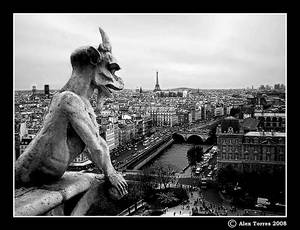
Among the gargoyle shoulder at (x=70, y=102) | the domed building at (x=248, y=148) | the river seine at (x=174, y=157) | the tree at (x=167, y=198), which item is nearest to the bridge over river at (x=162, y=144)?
the river seine at (x=174, y=157)

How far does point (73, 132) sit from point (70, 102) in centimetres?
10

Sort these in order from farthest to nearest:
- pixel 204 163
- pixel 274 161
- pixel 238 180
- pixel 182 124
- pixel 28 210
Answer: pixel 182 124 → pixel 204 163 → pixel 274 161 → pixel 238 180 → pixel 28 210

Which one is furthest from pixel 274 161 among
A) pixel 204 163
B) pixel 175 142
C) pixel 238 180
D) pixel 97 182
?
pixel 97 182

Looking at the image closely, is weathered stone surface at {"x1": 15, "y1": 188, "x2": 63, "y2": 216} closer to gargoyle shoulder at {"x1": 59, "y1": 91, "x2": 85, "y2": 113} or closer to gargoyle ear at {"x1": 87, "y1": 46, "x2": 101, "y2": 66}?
gargoyle shoulder at {"x1": 59, "y1": 91, "x2": 85, "y2": 113}

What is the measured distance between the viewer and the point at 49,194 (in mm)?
1393

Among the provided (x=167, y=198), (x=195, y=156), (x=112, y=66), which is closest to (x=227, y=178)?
(x=167, y=198)

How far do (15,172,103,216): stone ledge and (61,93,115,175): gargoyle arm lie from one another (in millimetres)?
98

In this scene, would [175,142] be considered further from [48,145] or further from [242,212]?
[48,145]

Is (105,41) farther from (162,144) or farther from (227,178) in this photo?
(162,144)

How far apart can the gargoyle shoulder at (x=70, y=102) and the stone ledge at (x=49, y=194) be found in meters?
0.24

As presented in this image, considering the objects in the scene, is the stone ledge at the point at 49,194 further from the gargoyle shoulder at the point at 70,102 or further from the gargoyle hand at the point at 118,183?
the gargoyle shoulder at the point at 70,102

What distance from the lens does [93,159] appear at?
1477mm

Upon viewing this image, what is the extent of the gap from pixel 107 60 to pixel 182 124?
1194 inches

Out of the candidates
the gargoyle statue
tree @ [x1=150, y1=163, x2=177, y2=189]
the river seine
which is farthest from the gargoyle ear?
the river seine
